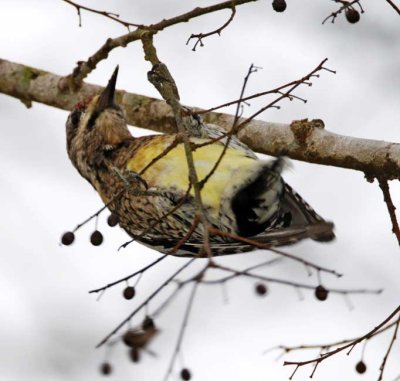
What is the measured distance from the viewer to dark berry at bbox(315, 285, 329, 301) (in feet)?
11.4

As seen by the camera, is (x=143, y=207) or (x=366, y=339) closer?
(x=366, y=339)

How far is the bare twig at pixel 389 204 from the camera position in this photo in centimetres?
432

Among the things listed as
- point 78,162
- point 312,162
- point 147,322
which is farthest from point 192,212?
point 147,322

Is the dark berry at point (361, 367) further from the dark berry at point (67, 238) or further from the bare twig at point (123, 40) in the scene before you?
the bare twig at point (123, 40)

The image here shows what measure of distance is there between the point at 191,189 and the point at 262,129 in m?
0.93

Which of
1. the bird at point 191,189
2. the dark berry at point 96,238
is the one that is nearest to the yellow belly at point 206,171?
the bird at point 191,189

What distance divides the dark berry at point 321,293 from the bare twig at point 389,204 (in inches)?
31.2

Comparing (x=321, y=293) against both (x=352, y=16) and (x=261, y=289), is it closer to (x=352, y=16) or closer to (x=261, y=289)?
(x=261, y=289)

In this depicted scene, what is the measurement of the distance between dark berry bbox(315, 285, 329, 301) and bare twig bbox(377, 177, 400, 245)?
0.79 meters

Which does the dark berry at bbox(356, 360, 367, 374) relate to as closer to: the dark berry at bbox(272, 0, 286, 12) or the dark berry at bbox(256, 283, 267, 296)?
the dark berry at bbox(256, 283, 267, 296)

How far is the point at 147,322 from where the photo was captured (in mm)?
3041

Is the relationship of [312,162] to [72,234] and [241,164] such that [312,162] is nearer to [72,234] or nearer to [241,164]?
[241,164]

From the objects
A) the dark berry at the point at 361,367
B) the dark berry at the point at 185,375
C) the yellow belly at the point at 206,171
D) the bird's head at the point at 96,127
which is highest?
the bird's head at the point at 96,127

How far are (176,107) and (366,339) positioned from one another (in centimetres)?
118
